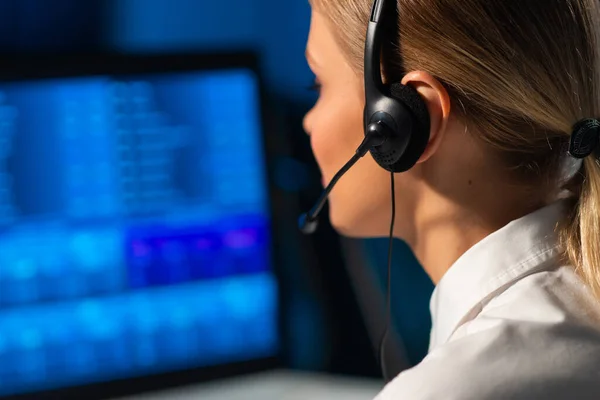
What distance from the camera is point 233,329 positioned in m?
1.07

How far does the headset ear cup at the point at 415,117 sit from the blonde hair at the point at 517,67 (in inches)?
0.9

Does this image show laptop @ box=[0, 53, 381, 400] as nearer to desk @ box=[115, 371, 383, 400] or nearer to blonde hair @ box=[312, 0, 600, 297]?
desk @ box=[115, 371, 383, 400]

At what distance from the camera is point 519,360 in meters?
0.59

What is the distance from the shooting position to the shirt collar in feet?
2.33

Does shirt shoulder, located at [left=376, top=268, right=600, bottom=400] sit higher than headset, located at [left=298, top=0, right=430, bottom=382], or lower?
lower

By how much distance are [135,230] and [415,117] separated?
0.48 meters

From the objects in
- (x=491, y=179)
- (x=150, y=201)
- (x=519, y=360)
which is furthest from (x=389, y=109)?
(x=150, y=201)

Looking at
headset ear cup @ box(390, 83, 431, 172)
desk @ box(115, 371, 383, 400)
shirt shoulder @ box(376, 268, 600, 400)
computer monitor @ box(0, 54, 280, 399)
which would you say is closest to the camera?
shirt shoulder @ box(376, 268, 600, 400)

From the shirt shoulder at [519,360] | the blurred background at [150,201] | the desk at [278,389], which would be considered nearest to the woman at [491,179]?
the shirt shoulder at [519,360]

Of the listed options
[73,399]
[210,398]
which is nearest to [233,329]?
[210,398]

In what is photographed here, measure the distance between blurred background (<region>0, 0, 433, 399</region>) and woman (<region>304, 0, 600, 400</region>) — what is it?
0.24 meters

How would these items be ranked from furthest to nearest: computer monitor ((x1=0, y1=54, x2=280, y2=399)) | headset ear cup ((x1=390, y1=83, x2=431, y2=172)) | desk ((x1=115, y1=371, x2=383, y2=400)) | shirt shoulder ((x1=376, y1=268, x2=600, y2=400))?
desk ((x1=115, y1=371, x2=383, y2=400)) < computer monitor ((x1=0, y1=54, x2=280, y2=399)) < headset ear cup ((x1=390, y1=83, x2=431, y2=172)) < shirt shoulder ((x1=376, y1=268, x2=600, y2=400))

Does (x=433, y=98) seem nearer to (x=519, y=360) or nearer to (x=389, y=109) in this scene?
(x=389, y=109)

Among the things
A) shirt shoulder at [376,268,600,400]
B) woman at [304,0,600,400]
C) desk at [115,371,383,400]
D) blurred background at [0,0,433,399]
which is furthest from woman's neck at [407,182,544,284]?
desk at [115,371,383,400]
